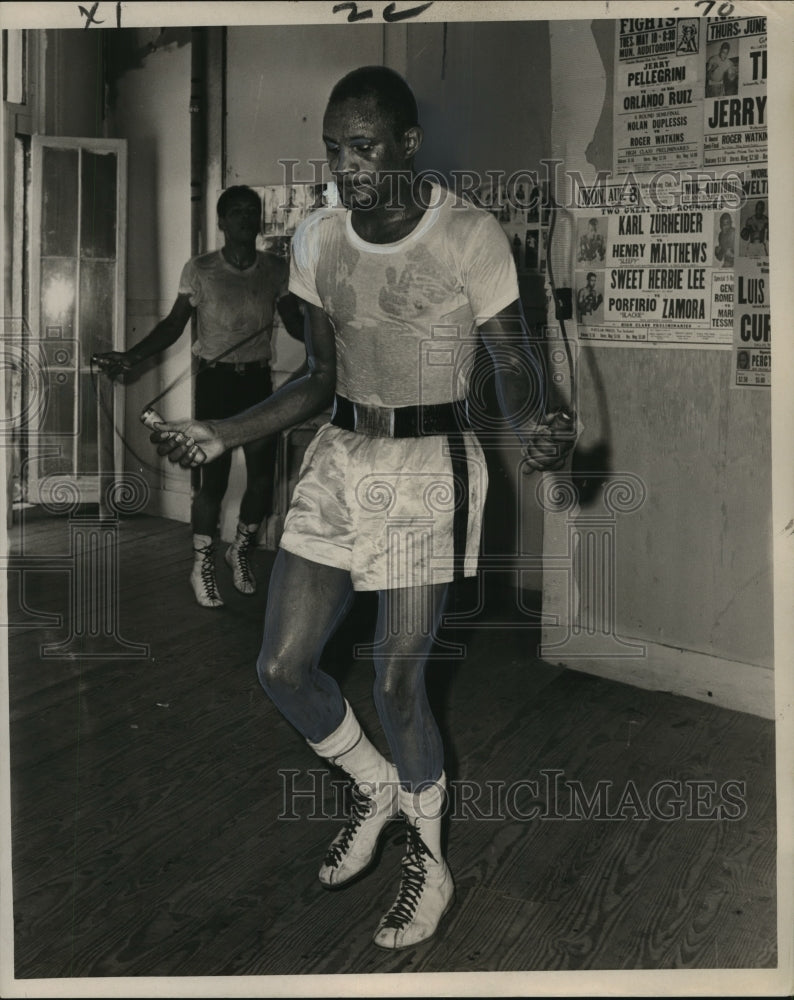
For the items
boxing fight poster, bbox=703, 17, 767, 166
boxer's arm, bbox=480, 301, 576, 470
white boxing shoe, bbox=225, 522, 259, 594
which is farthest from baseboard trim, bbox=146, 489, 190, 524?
boxing fight poster, bbox=703, 17, 767, 166

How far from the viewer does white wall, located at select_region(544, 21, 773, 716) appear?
379 cm

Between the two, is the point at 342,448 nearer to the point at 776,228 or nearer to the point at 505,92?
the point at 776,228

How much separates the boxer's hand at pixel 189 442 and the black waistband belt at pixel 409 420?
38 centimetres

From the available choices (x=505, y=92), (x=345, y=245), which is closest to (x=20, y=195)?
(x=345, y=245)

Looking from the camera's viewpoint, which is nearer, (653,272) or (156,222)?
(156,222)

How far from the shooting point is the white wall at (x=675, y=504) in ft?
12.4

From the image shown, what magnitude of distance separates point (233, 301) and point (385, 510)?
130 centimetres

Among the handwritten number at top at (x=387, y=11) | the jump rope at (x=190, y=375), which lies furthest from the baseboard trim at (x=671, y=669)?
the handwritten number at top at (x=387, y=11)

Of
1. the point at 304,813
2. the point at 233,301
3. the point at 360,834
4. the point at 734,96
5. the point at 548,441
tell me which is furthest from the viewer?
the point at 233,301

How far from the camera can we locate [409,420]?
2.71 m

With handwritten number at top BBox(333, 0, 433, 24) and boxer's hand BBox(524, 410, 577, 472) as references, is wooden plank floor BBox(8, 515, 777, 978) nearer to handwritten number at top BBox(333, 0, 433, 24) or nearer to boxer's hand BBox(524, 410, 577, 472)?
boxer's hand BBox(524, 410, 577, 472)

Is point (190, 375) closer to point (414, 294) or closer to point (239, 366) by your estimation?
point (239, 366)

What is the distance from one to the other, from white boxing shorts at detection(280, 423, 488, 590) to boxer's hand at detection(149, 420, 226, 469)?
306mm

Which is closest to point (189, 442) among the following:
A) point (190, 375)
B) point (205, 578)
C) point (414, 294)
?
point (414, 294)
